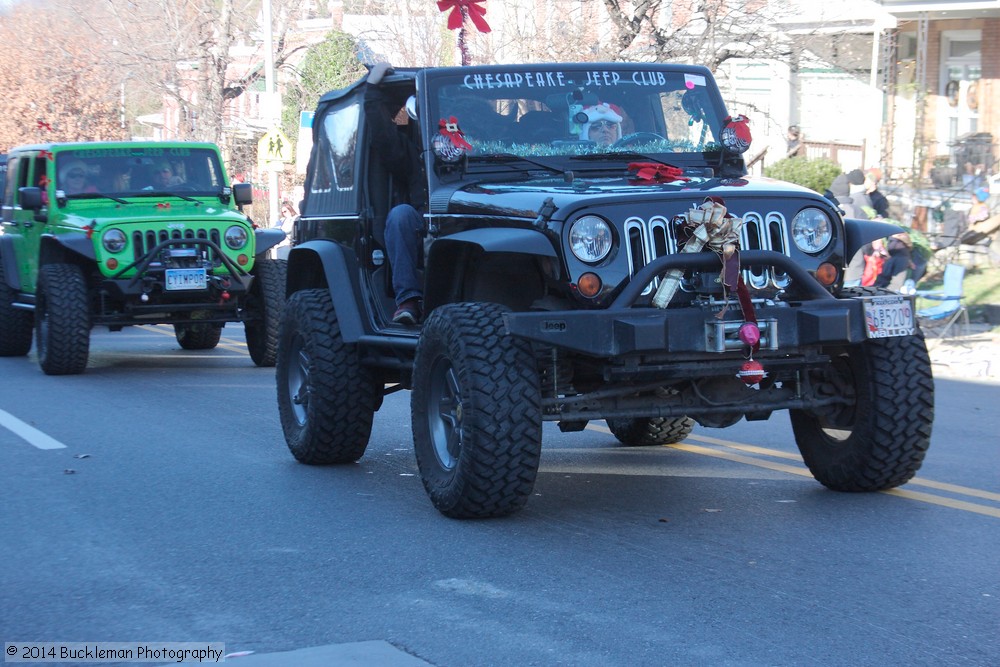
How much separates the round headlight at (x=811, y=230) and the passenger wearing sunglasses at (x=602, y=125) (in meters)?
1.35

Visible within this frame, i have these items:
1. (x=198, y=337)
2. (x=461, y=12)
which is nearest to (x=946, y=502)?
(x=461, y=12)

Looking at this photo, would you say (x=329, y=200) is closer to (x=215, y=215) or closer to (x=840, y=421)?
(x=840, y=421)

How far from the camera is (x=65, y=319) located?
41.8 ft

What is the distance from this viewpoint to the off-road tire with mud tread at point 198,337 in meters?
15.7

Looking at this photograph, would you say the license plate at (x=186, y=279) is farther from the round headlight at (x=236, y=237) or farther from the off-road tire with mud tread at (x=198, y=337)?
the off-road tire with mud tread at (x=198, y=337)

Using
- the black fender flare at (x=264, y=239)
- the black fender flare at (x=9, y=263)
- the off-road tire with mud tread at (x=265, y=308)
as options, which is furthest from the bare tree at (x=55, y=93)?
the off-road tire with mud tread at (x=265, y=308)

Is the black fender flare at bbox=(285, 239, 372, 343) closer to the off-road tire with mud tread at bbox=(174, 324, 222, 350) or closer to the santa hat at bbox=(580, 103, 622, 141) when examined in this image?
the santa hat at bbox=(580, 103, 622, 141)

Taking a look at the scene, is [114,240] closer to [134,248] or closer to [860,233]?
[134,248]

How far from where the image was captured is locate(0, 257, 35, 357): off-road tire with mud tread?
15133 millimetres

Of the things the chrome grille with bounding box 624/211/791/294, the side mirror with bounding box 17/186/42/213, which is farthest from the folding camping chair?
the side mirror with bounding box 17/186/42/213

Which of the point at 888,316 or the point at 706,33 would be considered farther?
the point at 706,33

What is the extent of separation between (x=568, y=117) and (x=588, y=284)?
163cm

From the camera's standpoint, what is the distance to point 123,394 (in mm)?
11773

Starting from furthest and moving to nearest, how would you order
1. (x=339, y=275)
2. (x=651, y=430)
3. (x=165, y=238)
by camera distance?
(x=165, y=238) → (x=651, y=430) → (x=339, y=275)
